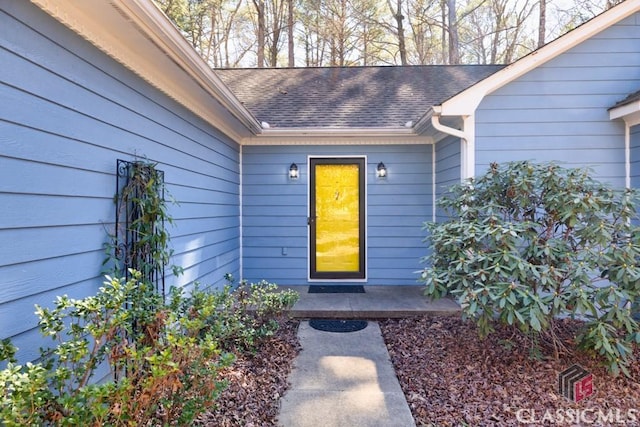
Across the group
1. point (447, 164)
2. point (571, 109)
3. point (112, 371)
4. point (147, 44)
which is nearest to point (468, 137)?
point (447, 164)

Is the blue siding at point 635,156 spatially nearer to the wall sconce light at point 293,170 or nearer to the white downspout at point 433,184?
the white downspout at point 433,184

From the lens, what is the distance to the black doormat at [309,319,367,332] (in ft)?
13.6

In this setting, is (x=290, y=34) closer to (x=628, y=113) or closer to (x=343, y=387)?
(x=628, y=113)

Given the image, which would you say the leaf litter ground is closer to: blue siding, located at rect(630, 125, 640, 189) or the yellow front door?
blue siding, located at rect(630, 125, 640, 189)

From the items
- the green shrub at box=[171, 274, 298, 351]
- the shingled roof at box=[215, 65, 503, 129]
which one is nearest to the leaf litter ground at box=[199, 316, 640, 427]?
the green shrub at box=[171, 274, 298, 351]

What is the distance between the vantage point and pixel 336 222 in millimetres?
5805

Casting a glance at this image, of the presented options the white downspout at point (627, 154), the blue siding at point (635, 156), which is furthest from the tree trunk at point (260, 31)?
the blue siding at point (635, 156)

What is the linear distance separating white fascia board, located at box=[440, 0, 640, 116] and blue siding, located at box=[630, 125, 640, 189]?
46.6 inches

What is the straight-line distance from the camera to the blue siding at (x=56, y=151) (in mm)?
1717

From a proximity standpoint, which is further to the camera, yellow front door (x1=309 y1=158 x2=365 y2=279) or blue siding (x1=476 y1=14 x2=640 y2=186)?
yellow front door (x1=309 y1=158 x2=365 y2=279)

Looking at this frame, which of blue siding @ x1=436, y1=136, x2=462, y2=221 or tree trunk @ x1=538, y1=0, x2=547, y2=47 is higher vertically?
tree trunk @ x1=538, y1=0, x2=547, y2=47

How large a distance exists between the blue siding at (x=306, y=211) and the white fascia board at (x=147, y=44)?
6.21ft

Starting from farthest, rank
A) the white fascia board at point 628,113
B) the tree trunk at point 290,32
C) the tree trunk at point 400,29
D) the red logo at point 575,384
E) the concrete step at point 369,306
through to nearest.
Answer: the tree trunk at point 400,29 → the tree trunk at point 290,32 → the concrete step at point 369,306 → the white fascia board at point 628,113 → the red logo at point 575,384

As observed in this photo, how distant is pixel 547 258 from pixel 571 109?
7.21ft
